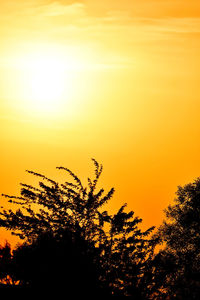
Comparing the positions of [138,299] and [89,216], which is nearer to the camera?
[138,299]

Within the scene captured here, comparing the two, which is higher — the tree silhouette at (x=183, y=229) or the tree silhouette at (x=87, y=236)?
the tree silhouette at (x=183, y=229)

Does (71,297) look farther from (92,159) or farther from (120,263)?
(92,159)

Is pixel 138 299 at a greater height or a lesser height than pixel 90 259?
lesser

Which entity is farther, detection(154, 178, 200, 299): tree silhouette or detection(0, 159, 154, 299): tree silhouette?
detection(154, 178, 200, 299): tree silhouette

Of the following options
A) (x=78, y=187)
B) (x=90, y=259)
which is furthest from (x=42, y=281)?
(x=78, y=187)

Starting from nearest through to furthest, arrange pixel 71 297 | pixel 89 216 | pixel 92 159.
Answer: pixel 71 297 → pixel 89 216 → pixel 92 159

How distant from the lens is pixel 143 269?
65.6ft

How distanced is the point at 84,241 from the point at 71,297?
250cm

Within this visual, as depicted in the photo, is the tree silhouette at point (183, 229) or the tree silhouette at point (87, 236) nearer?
the tree silhouette at point (87, 236)

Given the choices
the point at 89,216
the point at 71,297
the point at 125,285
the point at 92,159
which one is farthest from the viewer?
the point at 92,159

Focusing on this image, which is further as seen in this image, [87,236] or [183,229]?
[183,229]

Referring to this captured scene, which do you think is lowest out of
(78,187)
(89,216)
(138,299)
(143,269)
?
(138,299)

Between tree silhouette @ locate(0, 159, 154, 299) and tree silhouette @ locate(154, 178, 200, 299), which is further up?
tree silhouette @ locate(154, 178, 200, 299)

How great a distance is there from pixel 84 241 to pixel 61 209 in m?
2.19
